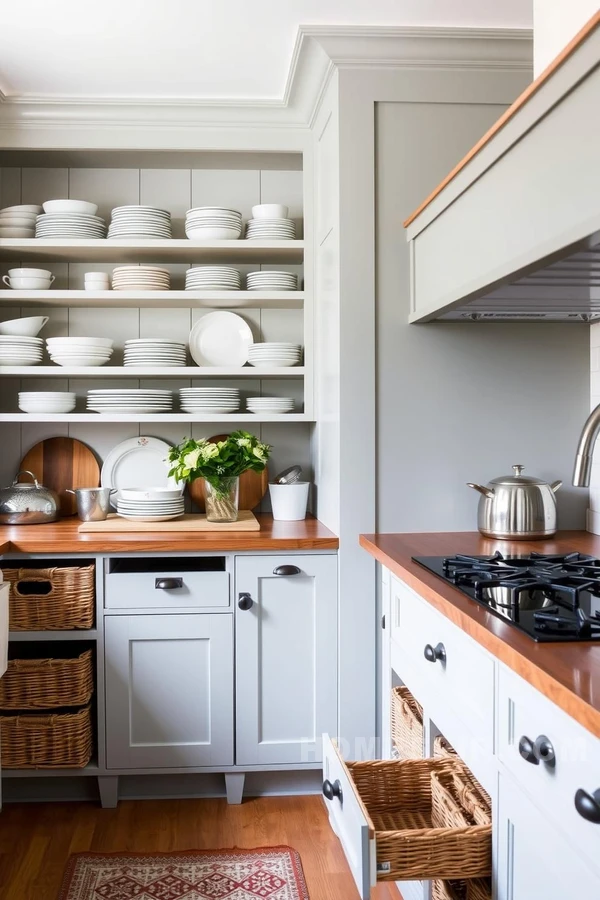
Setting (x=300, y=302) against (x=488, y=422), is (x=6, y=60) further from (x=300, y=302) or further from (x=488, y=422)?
(x=488, y=422)

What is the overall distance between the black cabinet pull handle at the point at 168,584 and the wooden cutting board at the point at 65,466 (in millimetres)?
866

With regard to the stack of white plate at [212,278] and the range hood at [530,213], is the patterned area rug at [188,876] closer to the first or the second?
the range hood at [530,213]

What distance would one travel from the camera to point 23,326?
3268 millimetres

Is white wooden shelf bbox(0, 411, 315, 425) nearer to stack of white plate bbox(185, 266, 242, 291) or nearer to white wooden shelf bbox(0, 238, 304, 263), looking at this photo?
stack of white plate bbox(185, 266, 242, 291)

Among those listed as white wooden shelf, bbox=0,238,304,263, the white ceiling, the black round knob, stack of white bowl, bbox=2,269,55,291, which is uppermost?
the white ceiling

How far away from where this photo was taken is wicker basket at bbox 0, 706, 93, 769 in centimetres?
273

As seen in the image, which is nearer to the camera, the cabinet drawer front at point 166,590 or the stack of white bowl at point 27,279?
the cabinet drawer front at point 166,590

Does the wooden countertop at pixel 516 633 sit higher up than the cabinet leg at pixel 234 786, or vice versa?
the wooden countertop at pixel 516 633

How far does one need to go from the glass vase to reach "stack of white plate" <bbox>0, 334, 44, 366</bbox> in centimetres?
88

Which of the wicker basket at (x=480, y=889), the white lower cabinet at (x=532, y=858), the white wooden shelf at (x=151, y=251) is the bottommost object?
the wicker basket at (x=480, y=889)

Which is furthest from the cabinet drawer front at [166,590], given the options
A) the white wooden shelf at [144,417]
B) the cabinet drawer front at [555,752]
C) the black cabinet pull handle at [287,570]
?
the cabinet drawer front at [555,752]

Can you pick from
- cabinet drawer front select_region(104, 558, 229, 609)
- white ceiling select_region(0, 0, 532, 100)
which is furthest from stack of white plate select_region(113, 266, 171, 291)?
cabinet drawer front select_region(104, 558, 229, 609)

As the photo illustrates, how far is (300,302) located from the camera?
3.37 metres

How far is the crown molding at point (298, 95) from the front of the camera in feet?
8.72
